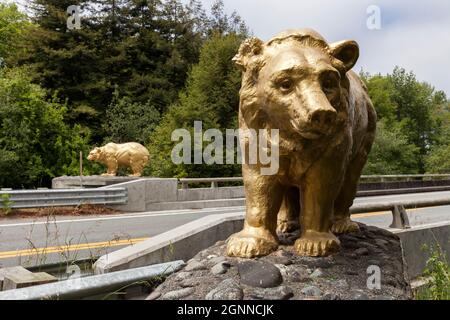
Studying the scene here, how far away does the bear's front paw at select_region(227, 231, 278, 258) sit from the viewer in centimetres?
334

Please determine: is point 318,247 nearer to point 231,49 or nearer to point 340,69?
point 340,69

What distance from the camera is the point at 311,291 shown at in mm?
3031

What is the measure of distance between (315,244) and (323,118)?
1116 mm

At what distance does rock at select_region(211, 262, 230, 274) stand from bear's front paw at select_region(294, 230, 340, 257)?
581 mm

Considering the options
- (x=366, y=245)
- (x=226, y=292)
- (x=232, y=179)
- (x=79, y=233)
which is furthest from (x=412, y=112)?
(x=226, y=292)

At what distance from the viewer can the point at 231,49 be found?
28188 mm

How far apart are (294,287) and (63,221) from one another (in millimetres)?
7423

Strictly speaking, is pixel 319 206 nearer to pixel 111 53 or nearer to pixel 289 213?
pixel 289 213

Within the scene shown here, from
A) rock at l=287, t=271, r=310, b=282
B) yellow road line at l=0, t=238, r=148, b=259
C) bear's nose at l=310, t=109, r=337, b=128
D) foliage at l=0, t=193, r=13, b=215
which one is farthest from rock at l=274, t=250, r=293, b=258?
foliage at l=0, t=193, r=13, b=215

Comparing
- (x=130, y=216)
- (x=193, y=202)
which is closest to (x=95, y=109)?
(x=193, y=202)

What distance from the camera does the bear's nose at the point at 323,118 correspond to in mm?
2742

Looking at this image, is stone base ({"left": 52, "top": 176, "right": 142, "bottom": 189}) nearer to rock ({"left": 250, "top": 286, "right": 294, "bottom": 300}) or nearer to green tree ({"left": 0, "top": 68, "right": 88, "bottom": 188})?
green tree ({"left": 0, "top": 68, "right": 88, "bottom": 188})
